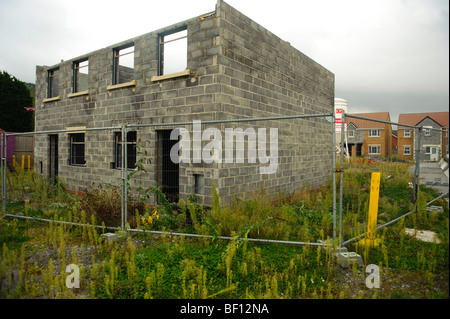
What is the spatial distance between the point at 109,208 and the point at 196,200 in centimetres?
208

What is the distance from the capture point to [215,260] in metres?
4.46

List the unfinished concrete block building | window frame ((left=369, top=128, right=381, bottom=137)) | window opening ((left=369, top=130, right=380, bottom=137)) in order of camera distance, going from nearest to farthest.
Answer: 1. the unfinished concrete block building
2. window frame ((left=369, top=128, right=381, bottom=137))
3. window opening ((left=369, top=130, right=380, bottom=137))

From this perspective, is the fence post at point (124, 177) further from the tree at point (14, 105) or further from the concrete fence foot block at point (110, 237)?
the tree at point (14, 105)

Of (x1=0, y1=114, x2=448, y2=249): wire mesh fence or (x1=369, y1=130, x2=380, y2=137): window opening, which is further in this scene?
(x1=369, y1=130, x2=380, y2=137): window opening

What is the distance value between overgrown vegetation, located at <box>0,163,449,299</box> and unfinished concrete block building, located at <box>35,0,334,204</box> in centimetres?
179

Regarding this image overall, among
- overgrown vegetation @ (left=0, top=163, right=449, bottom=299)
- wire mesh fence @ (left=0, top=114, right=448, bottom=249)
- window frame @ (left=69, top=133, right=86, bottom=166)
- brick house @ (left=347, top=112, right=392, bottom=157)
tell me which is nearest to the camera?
overgrown vegetation @ (left=0, top=163, right=449, bottom=299)

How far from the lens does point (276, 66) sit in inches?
365

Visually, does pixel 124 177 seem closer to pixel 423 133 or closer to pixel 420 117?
pixel 423 133

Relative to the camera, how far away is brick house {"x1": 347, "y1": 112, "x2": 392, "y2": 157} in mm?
44781

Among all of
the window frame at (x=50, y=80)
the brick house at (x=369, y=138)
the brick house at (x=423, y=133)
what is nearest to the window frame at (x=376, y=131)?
the brick house at (x=369, y=138)

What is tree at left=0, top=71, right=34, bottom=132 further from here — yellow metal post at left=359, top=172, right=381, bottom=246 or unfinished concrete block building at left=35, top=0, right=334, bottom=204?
yellow metal post at left=359, top=172, right=381, bottom=246

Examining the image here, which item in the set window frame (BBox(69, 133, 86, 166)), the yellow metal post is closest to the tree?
window frame (BBox(69, 133, 86, 166))
